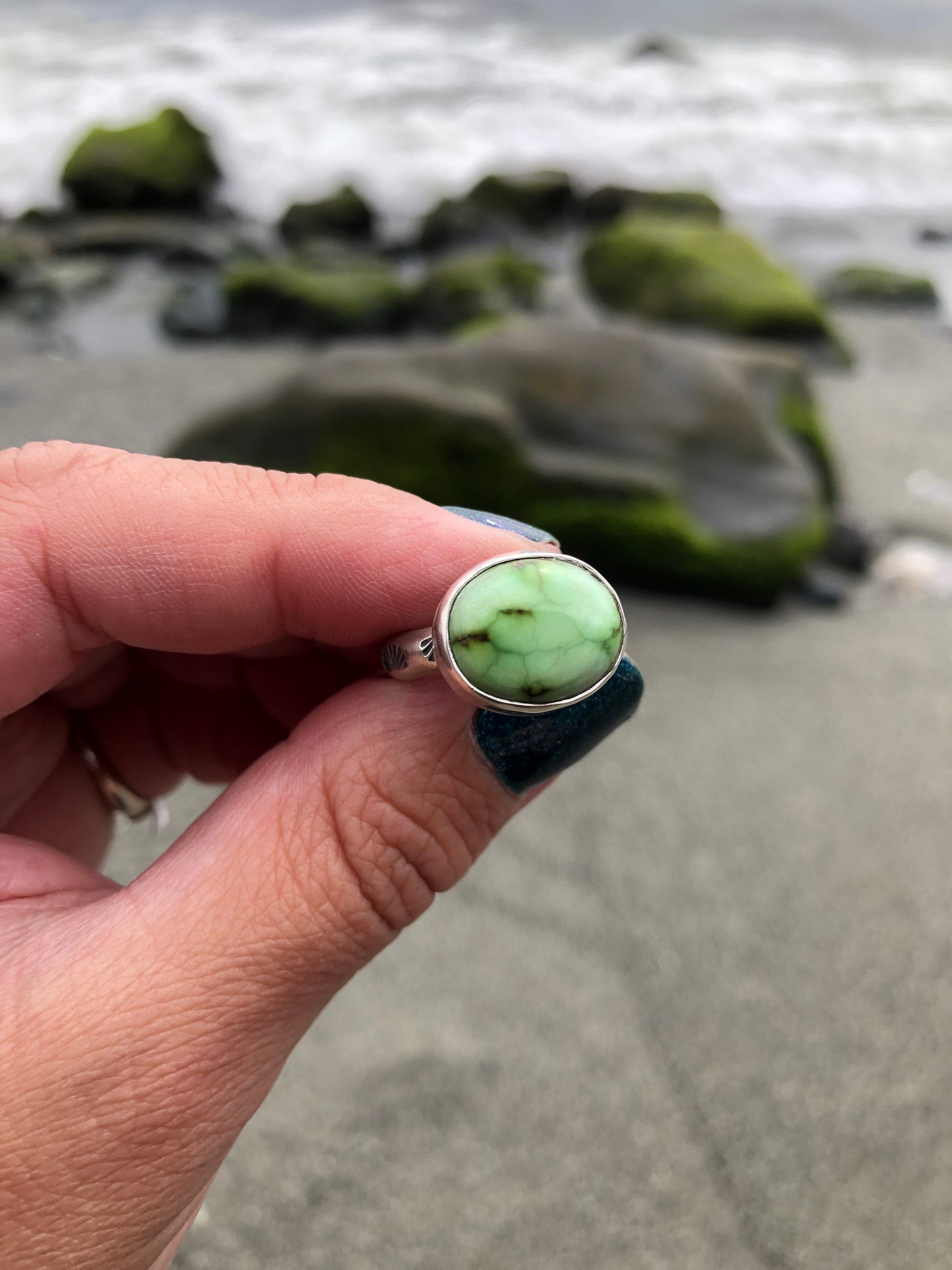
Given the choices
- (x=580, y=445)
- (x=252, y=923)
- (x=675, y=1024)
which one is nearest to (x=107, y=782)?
(x=252, y=923)

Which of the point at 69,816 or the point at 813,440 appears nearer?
the point at 69,816

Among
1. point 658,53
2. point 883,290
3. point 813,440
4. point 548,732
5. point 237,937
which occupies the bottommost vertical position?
point 883,290

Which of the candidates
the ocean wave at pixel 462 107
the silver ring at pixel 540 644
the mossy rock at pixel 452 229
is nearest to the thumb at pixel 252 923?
the silver ring at pixel 540 644

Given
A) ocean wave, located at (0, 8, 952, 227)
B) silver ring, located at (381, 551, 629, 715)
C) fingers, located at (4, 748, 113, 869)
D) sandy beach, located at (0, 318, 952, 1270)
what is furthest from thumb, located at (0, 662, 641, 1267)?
ocean wave, located at (0, 8, 952, 227)

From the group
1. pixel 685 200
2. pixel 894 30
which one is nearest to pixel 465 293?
pixel 685 200

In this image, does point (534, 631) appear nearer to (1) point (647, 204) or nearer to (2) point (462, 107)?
(1) point (647, 204)

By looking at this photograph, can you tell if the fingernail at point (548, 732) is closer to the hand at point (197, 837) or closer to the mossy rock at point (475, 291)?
the hand at point (197, 837)
